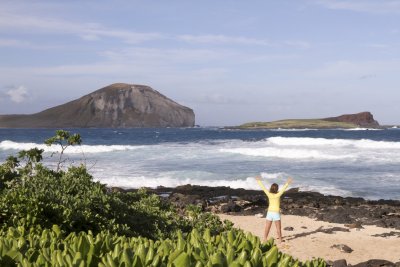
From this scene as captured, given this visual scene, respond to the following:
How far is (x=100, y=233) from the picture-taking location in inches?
214

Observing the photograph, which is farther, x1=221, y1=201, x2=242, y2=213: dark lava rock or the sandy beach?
x1=221, y1=201, x2=242, y2=213: dark lava rock

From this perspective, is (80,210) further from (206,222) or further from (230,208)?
(230,208)

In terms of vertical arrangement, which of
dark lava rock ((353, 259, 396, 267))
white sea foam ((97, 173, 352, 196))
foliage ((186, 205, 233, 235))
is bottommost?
white sea foam ((97, 173, 352, 196))

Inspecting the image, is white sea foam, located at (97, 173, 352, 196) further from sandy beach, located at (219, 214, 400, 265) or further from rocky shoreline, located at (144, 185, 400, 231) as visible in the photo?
sandy beach, located at (219, 214, 400, 265)

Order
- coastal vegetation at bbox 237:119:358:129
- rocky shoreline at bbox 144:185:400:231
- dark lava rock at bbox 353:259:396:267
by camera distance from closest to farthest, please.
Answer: dark lava rock at bbox 353:259:396:267 < rocky shoreline at bbox 144:185:400:231 < coastal vegetation at bbox 237:119:358:129

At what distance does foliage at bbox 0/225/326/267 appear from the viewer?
10.6ft

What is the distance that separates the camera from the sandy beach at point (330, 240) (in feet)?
39.0

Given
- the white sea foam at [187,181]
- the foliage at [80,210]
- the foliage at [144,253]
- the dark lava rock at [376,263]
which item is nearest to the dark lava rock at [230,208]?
the white sea foam at [187,181]

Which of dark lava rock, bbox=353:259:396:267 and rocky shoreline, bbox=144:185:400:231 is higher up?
dark lava rock, bbox=353:259:396:267

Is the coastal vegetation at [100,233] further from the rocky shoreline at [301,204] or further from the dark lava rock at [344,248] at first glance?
the rocky shoreline at [301,204]

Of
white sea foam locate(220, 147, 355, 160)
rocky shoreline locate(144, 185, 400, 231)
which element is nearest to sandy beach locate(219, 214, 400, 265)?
rocky shoreline locate(144, 185, 400, 231)

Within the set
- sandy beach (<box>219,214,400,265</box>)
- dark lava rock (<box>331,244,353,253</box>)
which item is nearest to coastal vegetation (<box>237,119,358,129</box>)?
sandy beach (<box>219,214,400,265</box>)

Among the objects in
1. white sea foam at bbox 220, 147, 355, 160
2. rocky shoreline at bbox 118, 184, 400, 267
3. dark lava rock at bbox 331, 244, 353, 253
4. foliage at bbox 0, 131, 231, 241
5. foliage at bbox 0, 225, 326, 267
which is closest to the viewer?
foliage at bbox 0, 225, 326, 267

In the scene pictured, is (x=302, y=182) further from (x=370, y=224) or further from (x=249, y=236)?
(x=249, y=236)
